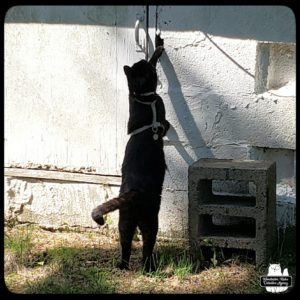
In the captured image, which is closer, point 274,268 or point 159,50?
point 274,268

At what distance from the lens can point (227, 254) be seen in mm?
4723

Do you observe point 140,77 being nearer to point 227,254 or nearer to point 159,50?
point 159,50

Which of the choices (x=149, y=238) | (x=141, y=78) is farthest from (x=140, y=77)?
(x=149, y=238)

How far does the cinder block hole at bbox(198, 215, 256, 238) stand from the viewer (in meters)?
4.68

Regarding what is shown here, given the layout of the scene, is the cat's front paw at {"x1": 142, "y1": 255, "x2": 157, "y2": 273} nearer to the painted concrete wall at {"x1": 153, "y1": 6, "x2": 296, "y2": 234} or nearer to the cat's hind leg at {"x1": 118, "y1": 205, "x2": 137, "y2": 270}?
the cat's hind leg at {"x1": 118, "y1": 205, "x2": 137, "y2": 270}

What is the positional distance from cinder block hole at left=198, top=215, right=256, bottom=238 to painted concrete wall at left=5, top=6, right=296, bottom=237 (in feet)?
0.69

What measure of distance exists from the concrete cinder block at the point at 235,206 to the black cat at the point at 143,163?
0.25 metres

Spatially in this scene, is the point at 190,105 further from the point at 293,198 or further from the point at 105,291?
the point at 105,291

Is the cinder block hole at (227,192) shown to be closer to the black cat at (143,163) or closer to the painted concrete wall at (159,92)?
the painted concrete wall at (159,92)

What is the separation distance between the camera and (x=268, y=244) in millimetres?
4566

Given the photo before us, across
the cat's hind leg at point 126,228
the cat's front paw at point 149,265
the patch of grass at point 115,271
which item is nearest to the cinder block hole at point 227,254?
the patch of grass at point 115,271

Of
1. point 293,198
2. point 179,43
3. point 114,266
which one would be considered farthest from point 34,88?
point 293,198

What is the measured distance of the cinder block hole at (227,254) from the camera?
465cm

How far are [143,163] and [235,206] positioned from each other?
596 millimetres
